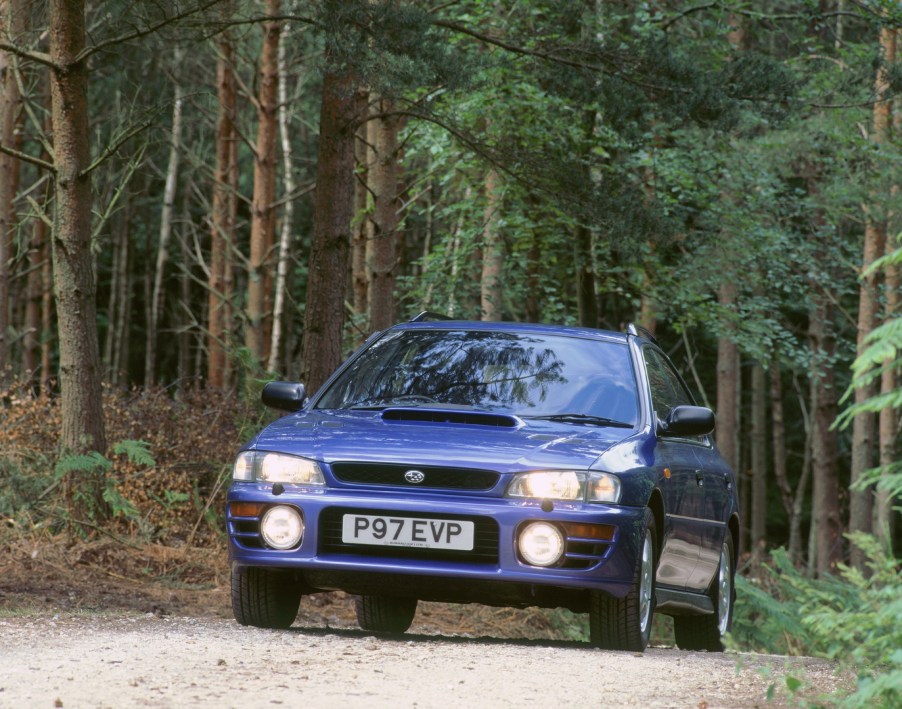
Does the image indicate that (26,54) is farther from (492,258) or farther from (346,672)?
(492,258)

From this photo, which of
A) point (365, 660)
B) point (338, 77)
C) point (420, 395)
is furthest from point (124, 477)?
point (365, 660)

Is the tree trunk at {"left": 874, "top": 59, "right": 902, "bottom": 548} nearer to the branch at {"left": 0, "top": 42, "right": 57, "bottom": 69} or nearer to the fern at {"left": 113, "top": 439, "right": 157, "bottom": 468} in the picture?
the fern at {"left": 113, "top": 439, "right": 157, "bottom": 468}

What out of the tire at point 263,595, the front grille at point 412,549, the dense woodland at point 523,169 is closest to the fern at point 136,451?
the dense woodland at point 523,169

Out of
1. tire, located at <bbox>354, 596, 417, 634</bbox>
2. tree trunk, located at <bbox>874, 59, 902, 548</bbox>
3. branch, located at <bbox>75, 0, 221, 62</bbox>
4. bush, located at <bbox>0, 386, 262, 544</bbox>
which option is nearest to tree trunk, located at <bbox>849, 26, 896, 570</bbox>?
tree trunk, located at <bbox>874, 59, 902, 548</bbox>

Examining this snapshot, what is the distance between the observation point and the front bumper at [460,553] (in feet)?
23.0

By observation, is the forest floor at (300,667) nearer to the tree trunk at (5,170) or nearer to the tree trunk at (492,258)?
the tree trunk at (5,170)

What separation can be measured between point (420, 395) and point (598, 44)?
7613 mm

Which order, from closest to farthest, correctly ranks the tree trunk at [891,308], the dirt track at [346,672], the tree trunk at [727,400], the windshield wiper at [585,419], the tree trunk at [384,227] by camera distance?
the dirt track at [346,672]
the windshield wiper at [585,419]
the tree trunk at [384,227]
the tree trunk at [891,308]
the tree trunk at [727,400]

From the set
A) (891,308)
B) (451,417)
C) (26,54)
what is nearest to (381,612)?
(451,417)

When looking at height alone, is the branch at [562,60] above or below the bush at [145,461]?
above

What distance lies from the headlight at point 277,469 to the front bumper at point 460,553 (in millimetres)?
53

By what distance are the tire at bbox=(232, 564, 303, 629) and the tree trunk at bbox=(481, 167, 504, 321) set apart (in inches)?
466

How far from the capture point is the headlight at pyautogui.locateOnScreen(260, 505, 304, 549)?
7.25 metres

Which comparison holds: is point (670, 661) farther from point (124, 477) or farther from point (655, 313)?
point (655, 313)
